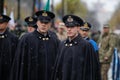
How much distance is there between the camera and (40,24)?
37.6ft

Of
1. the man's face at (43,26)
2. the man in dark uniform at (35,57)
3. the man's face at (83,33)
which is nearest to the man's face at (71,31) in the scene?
the man's face at (43,26)

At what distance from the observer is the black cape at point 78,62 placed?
34.1 ft

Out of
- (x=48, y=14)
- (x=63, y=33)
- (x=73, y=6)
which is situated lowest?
(x=73, y=6)

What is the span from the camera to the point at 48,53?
11.6 metres

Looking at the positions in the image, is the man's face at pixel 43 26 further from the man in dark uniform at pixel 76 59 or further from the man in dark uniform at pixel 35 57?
the man in dark uniform at pixel 76 59

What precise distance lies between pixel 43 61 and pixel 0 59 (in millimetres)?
1179

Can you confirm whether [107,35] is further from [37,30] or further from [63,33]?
[37,30]

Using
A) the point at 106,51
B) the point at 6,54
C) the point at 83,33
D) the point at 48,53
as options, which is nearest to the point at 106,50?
the point at 106,51

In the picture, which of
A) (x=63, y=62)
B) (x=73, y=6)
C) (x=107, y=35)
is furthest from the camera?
(x=73, y=6)

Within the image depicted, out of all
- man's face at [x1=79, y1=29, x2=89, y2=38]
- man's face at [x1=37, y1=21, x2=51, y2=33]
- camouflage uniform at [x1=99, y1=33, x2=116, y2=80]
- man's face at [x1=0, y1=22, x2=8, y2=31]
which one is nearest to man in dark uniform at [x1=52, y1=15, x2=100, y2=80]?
man's face at [x1=37, y1=21, x2=51, y2=33]

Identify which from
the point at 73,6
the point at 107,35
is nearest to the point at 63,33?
the point at 107,35

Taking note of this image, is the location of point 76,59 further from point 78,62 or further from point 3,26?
point 3,26

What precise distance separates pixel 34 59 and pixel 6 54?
3.26 ft

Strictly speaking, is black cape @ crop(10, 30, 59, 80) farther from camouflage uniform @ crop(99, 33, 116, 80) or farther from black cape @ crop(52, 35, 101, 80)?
camouflage uniform @ crop(99, 33, 116, 80)
